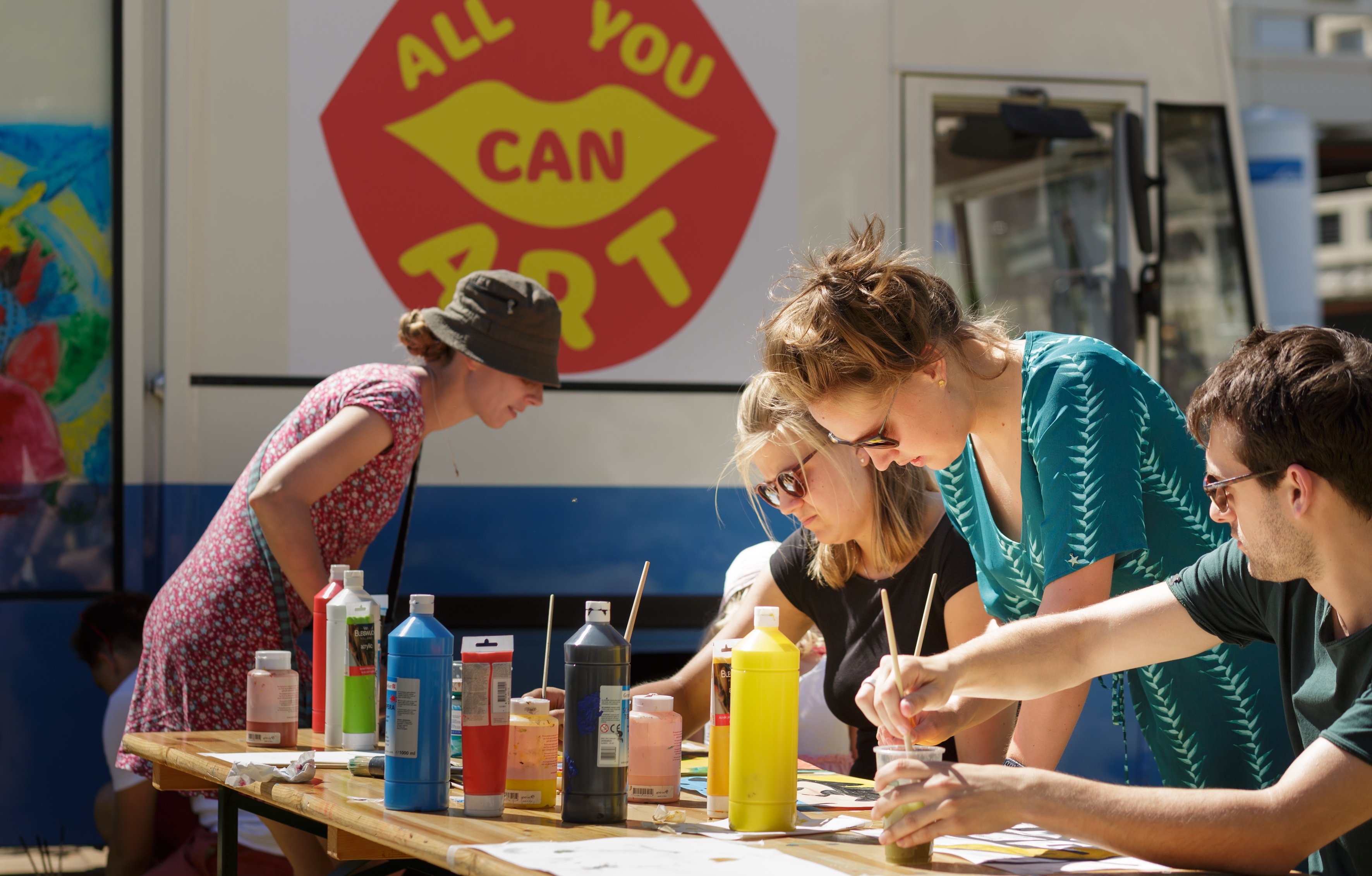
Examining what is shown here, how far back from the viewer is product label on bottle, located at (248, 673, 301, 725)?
237 centimetres

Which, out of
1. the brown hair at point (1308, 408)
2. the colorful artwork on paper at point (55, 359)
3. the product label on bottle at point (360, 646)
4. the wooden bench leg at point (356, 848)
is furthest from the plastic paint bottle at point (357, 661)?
the brown hair at point (1308, 408)

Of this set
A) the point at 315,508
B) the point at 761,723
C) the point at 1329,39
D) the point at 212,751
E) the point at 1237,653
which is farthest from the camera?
the point at 1329,39

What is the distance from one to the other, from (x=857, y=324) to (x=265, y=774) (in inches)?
43.3

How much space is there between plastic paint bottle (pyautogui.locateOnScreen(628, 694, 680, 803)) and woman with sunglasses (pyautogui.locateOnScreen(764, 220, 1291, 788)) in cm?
37

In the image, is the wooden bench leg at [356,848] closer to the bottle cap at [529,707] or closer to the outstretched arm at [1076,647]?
the bottle cap at [529,707]

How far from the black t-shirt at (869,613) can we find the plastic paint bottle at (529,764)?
87 cm

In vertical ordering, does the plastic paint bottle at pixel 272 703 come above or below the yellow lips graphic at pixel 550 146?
below

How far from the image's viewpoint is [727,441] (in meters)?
3.54

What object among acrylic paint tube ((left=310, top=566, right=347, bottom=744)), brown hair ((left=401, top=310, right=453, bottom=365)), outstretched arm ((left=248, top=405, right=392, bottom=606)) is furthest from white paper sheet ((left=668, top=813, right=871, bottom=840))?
brown hair ((left=401, top=310, right=453, bottom=365))

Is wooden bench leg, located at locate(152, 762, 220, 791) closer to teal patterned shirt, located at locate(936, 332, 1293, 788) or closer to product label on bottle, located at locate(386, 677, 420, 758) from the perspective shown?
product label on bottle, located at locate(386, 677, 420, 758)

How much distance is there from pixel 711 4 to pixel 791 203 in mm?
557

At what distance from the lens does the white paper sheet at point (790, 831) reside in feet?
5.66

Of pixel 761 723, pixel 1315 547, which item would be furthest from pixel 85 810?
pixel 1315 547

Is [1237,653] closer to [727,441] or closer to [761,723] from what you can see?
[761,723]
